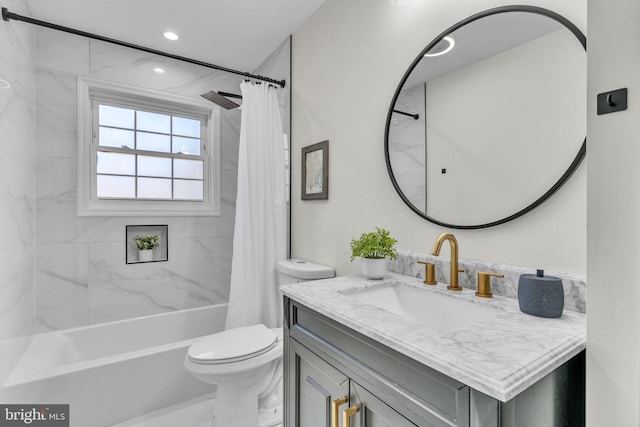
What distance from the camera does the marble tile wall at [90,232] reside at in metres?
2.24

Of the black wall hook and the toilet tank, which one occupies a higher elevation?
the black wall hook

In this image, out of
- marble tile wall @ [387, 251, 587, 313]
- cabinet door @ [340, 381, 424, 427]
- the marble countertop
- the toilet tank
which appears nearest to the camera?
the marble countertop

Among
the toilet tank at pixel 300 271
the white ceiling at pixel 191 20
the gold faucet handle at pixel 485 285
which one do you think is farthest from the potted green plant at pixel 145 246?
the gold faucet handle at pixel 485 285

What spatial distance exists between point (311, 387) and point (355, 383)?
28 cm

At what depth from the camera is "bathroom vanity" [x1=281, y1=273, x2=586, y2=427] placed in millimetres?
592

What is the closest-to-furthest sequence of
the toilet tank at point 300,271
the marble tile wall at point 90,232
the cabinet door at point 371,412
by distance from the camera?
the cabinet door at point 371,412, the toilet tank at point 300,271, the marble tile wall at point 90,232

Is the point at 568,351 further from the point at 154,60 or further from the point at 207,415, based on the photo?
the point at 154,60

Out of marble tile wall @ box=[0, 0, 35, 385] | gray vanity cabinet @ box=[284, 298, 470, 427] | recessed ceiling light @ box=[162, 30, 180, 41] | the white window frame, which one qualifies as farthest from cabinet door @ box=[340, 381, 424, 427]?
recessed ceiling light @ box=[162, 30, 180, 41]

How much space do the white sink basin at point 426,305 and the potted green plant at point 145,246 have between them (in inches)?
83.4

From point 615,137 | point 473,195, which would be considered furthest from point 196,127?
point 615,137

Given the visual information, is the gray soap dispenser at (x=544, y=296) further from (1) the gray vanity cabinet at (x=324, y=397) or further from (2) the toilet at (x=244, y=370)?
(2) the toilet at (x=244, y=370)

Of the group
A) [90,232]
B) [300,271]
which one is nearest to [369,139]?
[300,271]

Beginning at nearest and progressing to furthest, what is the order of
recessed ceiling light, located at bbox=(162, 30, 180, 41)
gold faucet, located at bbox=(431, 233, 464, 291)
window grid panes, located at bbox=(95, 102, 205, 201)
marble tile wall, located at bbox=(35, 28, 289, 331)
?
1. gold faucet, located at bbox=(431, 233, 464, 291)
2. marble tile wall, located at bbox=(35, 28, 289, 331)
3. recessed ceiling light, located at bbox=(162, 30, 180, 41)
4. window grid panes, located at bbox=(95, 102, 205, 201)

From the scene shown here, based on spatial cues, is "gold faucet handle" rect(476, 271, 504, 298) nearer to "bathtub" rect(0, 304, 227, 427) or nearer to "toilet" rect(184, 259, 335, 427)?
"toilet" rect(184, 259, 335, 427)
